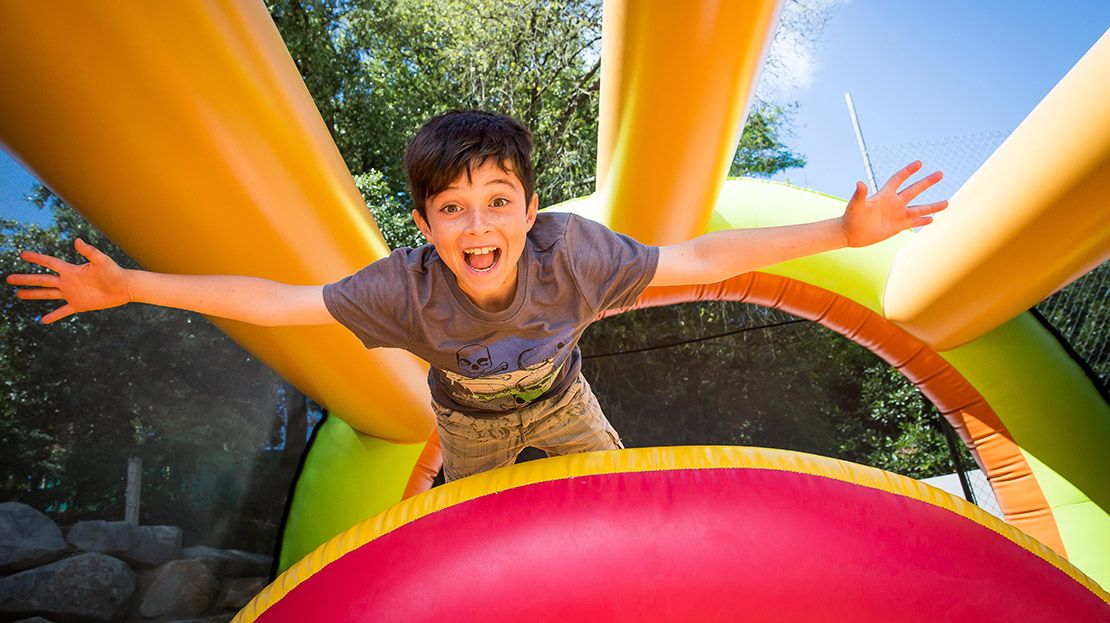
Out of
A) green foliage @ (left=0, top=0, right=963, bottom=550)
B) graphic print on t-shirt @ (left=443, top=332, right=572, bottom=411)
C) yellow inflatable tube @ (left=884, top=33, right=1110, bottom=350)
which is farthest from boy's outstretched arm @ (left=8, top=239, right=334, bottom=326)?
yellow inflatable tube @ (left=884, top=33, right=1110, bottom=350)

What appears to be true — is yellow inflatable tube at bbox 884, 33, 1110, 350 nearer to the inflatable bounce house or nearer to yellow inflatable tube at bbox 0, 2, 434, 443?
the inflatable bounce house

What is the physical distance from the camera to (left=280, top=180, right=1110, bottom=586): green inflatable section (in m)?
2.50

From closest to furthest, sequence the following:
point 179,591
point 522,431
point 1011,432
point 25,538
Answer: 1. point 522,431
2. point 25,538
3. point 179,591
4. point 1011,432

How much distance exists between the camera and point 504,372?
1583 millimetres

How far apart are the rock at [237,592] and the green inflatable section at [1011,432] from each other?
0.45 feet

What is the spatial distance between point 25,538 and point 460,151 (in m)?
1.45

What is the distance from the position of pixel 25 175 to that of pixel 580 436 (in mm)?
1579

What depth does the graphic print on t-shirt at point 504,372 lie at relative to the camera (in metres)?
1.55

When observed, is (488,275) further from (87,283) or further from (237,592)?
(237,592)

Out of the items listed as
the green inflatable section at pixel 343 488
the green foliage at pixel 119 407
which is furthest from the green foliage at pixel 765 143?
the green foliage at pixel 119 407

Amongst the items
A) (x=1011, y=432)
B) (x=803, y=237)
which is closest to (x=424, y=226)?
(x=803, y=237)

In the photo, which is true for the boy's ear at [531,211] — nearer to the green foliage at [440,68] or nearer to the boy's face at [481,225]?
the boy's face at [481,225]

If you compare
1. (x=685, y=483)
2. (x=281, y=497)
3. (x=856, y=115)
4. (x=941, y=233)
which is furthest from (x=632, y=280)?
(x=856, y=115)

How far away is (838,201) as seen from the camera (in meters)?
2.92
